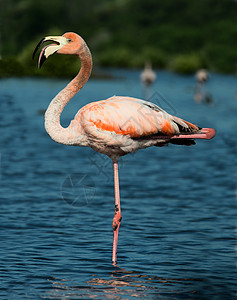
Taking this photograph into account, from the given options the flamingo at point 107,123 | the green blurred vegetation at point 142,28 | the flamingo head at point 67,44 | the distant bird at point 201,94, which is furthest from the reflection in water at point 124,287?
the green blurred vegetation at point 142,28

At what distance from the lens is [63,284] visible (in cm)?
664

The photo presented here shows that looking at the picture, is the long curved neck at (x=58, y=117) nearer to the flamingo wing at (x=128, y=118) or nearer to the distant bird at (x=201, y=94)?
the flamingo wing at (x=128, y=118)

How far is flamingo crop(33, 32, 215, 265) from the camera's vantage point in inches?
285

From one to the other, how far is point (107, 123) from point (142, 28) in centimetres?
7793

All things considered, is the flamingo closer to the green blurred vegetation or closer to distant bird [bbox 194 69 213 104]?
distant bird [bbox 194 69 213 104]

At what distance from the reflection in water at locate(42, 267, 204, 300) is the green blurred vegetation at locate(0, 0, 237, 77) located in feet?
134

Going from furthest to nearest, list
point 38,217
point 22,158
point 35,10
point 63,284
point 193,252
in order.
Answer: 1. point 35,10
2. point 22,158
3. point 38,217
4. point 193,252
5. point 63,284

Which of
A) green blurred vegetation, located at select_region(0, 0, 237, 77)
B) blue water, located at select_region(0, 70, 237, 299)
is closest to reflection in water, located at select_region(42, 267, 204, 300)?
blue water, located at select_region(0, 70, 237, 299)

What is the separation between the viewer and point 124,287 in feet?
21.8

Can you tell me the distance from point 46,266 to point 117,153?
4.86 feet

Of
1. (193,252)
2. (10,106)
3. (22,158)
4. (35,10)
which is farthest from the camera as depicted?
(35,10)

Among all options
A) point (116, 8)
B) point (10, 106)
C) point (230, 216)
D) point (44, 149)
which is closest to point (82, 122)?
point (230, 216)

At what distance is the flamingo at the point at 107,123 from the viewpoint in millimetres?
7227

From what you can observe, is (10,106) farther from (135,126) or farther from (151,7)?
(151,7)
